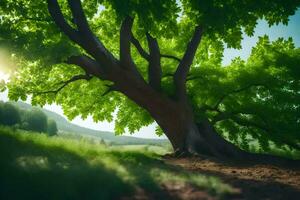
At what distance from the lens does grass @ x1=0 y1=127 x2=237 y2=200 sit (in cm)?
586

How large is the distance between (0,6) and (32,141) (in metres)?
6.39

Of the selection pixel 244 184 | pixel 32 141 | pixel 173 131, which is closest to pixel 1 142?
pixel 32 141

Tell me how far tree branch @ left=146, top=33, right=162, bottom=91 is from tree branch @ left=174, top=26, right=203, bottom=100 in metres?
0.85

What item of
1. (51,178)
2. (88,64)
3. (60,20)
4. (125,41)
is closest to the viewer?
(51,178)

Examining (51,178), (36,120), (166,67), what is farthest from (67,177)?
(36,120)

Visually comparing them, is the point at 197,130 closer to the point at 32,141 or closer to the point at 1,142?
the point at 32,141

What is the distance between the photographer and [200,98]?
18.0m

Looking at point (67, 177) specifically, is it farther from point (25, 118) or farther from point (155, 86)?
point (25, 118)

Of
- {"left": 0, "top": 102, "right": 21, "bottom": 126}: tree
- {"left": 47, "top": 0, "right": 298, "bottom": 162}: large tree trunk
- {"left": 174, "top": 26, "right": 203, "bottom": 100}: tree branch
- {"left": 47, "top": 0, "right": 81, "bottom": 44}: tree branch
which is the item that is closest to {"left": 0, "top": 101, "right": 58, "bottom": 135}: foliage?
{"left": 0, "top": 102, "right": 21, "bottom": 126}: tree

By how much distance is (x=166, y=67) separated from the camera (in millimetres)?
18188

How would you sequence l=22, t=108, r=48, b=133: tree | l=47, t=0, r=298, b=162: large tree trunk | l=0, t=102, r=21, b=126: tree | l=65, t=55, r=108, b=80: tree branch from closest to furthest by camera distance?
l=47, t=0, r=298, b=162: large tree trunk → l=65, t=55, r=108, b=80: tree branch → l=0, t=102, r=21, b=126: tree → l=22, t=108, r=48, b=133: tree

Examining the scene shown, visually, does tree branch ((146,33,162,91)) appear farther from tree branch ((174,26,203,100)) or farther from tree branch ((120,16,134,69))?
tree branch ((120,16,134,69))

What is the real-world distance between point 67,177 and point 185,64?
1003 centimetres

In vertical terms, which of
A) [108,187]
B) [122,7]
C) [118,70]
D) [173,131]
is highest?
[122,7]
